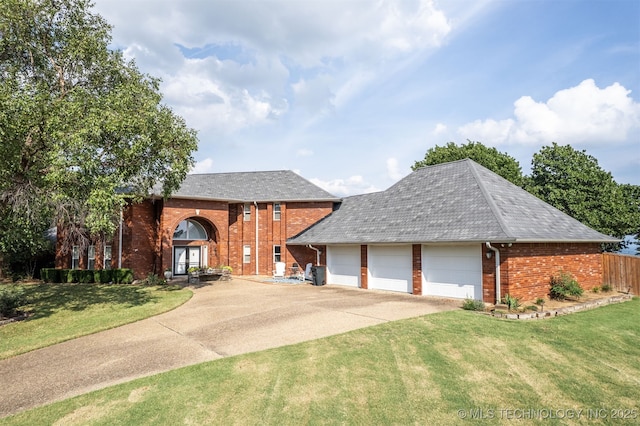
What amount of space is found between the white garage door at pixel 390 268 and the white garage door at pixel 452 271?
99cm

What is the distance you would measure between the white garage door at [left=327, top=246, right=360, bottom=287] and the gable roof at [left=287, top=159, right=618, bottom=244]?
0.88m

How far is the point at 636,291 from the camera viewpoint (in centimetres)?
1630

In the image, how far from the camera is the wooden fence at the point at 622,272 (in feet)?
53.7

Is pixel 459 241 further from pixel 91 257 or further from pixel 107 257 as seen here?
pixel 91 257

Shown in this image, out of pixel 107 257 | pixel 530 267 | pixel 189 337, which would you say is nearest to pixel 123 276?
pixel 107 257

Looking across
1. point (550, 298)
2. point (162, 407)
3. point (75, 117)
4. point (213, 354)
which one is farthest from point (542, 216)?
point (75, 117)

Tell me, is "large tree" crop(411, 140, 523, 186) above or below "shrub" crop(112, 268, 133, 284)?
above

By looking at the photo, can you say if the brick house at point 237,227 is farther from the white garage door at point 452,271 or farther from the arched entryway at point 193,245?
the white garage door at point 452,271

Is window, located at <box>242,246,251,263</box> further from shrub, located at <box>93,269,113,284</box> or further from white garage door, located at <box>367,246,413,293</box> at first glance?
white garage door, located at <box>367,246,413,293</box>

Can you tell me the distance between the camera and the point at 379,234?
17.7 meters

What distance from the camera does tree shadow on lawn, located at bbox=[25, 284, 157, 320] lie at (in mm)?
13883

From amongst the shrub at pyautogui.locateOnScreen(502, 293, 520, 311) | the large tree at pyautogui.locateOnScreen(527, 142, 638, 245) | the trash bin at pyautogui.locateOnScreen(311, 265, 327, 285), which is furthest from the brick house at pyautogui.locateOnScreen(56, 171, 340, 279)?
the large tree at pyautogui.locateOnScreen(527, 142, 638, 245)

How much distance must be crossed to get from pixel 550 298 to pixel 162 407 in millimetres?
13859

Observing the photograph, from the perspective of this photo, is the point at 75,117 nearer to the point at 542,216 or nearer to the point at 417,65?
the point at 417,65
